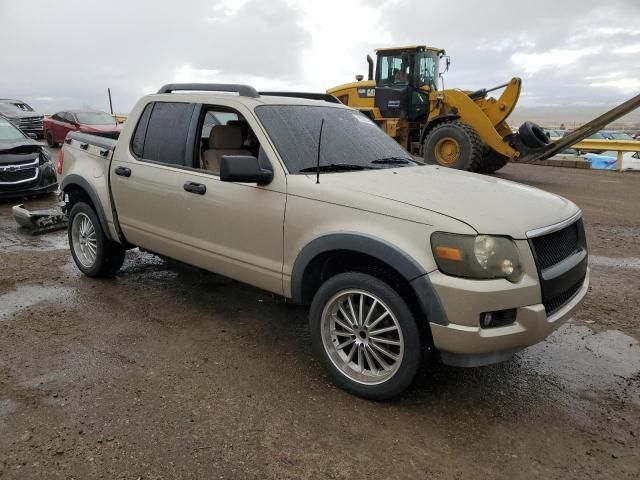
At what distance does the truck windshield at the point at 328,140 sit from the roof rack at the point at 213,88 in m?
0.24

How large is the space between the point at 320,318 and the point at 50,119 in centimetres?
1989

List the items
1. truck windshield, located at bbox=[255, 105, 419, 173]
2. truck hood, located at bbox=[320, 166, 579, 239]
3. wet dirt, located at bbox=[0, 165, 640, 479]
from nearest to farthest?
1. wet dirt, located at bbox=[0, 165, 640, 479]
2. truck hood, located at bbox=[320, 166, 579, 239]
3. truck windshield, located at bbox=[255, 105, 419, 173]

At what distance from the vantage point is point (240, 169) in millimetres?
3336

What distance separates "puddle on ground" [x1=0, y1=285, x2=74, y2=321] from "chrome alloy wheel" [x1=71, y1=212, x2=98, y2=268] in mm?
406

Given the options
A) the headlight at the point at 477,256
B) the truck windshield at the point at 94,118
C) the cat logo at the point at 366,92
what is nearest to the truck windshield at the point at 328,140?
the headlight at the point at 477,256

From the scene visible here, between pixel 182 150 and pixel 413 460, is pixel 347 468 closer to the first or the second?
pixel 413 460

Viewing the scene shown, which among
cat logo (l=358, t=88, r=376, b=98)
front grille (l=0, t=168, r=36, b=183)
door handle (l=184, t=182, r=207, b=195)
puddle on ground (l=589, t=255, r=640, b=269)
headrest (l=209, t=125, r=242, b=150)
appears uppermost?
cat logo (l=358, t=88, r=376, b=98)

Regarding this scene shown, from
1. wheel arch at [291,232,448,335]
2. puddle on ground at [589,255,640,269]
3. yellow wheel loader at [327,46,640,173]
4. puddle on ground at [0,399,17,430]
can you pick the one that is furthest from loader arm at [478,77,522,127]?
puddle on ground at [0,399,17,430]

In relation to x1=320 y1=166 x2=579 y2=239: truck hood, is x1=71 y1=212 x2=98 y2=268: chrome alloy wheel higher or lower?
lower

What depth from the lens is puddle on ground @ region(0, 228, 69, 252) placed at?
6.61 metres

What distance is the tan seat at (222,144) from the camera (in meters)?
4.49

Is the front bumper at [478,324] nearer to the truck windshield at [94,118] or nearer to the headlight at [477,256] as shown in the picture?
the headlight at [477,256]

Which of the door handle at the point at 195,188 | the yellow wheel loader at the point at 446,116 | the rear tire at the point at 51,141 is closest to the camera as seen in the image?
the door handle at the point at 195,188

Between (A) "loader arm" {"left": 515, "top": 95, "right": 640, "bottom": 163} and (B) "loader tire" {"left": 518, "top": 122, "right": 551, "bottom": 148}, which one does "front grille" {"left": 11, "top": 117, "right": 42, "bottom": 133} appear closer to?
(B) "loader tire" {"left": 518, "top": 122, "right": 551, "bottom": 148}
